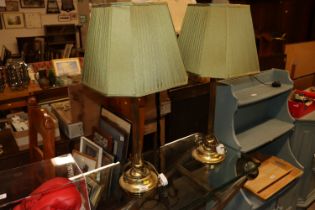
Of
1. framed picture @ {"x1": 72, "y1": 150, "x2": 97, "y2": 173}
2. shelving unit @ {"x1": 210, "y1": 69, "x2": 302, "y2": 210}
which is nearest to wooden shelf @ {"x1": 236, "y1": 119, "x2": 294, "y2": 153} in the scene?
shelving unit @ {"x1": 210, "y1": 69, "x2": 302, "y2": 210}

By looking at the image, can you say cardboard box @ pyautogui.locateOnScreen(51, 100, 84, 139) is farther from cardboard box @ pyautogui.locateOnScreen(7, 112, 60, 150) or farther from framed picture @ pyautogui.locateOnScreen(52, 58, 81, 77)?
framed picture @ pyautogui.locateOnScreen(52, 58, 81, 77)

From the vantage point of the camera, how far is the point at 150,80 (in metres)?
0.70

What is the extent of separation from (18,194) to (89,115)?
64 centimetres

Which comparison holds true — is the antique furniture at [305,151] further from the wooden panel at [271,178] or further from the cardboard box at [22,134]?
the cardboard box at [22,134]

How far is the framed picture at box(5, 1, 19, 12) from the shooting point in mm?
4242

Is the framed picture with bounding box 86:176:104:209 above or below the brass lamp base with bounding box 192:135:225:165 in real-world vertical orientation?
below

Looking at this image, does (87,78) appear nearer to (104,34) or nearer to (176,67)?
(104,34)

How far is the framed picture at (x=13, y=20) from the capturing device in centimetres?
426

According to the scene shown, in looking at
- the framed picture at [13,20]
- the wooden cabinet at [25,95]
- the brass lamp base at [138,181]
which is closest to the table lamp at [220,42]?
the brass lamp base at [138,181]

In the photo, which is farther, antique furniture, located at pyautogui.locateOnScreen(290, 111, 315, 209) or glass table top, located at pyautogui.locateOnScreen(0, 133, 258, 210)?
antique furniture, located at pyautogui.locateOnScreen(290, 111, 315, 209)

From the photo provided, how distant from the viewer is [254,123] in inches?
69.1

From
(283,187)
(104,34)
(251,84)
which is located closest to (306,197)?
(283,187)

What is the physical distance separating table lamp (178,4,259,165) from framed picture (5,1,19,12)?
4.30m

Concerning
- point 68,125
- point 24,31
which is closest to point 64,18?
point 24,31
